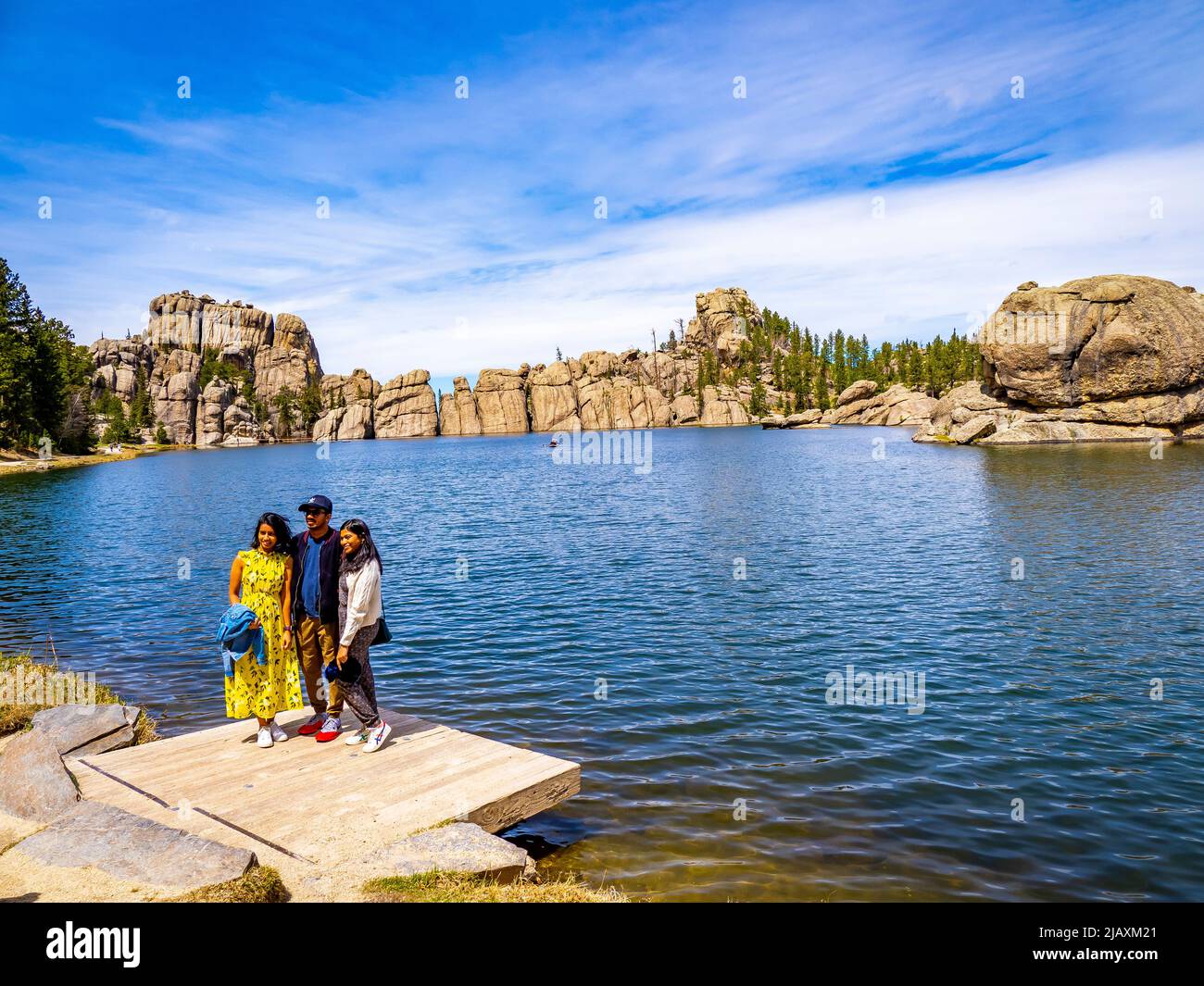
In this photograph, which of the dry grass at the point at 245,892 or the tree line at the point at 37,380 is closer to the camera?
the dry grass at the point at 245,892

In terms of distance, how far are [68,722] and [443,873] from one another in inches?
294

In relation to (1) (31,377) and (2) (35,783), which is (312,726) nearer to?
(2) (35,783)

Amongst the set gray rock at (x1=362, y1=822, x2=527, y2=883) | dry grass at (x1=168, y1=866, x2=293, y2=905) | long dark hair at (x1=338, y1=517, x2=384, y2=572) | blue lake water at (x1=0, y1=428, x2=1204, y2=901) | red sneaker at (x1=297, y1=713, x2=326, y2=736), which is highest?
long dark hair at (x1=338, y1=517, x2=384, y2=572)

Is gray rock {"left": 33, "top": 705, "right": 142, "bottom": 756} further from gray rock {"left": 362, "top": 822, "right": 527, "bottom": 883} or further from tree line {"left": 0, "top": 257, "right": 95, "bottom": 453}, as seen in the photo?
tree line {"left": 0, "top": 257, "right": 95, "bottom": 453}

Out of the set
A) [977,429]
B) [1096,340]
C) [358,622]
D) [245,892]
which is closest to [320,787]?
[358,622]

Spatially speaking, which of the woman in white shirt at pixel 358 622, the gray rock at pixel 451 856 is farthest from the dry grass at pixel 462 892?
the woman in white shirt at pixel 358 622

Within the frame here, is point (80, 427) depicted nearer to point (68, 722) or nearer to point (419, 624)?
point (419, 624)

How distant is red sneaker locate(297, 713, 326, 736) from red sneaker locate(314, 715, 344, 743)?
151 millimetres

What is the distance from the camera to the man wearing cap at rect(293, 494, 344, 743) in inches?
428

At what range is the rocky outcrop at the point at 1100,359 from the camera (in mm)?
80312

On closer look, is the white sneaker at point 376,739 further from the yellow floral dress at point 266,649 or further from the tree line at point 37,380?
the tree line at point 37,380

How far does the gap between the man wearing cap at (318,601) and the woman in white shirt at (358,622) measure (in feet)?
0.54

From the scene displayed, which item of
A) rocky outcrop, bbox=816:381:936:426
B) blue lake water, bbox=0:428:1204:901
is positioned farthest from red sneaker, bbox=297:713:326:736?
rocky outcrop, bbox=816:381:936:426

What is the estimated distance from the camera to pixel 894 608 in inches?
889
